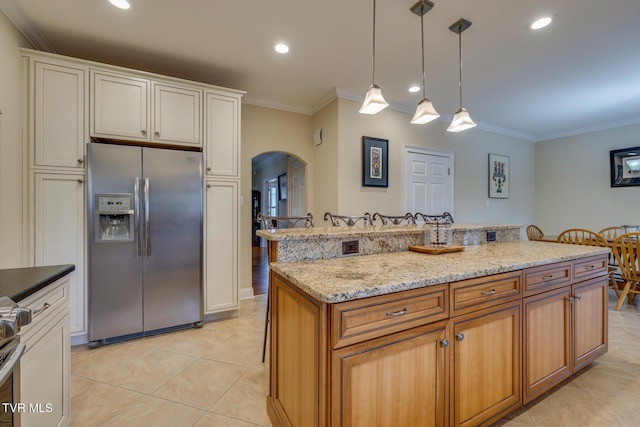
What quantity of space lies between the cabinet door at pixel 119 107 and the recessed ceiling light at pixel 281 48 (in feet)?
4.18

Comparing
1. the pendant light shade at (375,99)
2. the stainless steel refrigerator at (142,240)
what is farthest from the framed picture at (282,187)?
the pendant light shade at (375,99)

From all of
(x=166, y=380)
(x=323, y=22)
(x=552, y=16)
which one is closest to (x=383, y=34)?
(x=323, y=22)

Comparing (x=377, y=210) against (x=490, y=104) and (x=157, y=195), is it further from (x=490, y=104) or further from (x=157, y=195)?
(x=157, y=195)

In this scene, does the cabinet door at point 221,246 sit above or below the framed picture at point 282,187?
below

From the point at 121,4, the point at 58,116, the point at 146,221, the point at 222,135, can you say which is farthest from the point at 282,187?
the point at 121,4

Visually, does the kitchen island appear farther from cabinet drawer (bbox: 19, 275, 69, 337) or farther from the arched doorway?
the arched doorway

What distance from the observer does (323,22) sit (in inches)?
88.4

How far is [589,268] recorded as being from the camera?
184 cm

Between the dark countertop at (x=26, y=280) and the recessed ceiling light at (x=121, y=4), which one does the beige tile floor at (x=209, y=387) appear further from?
the recessed ceiling light at (x=121, y=4)

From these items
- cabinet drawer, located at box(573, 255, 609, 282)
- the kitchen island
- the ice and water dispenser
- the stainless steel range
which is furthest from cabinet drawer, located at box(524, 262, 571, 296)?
the ice and water dispenser

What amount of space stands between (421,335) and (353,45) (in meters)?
2.56

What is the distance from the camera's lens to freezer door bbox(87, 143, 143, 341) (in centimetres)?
231

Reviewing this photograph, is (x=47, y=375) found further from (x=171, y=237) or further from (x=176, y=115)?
(x=176, y=115)

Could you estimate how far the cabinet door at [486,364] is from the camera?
1.24m
